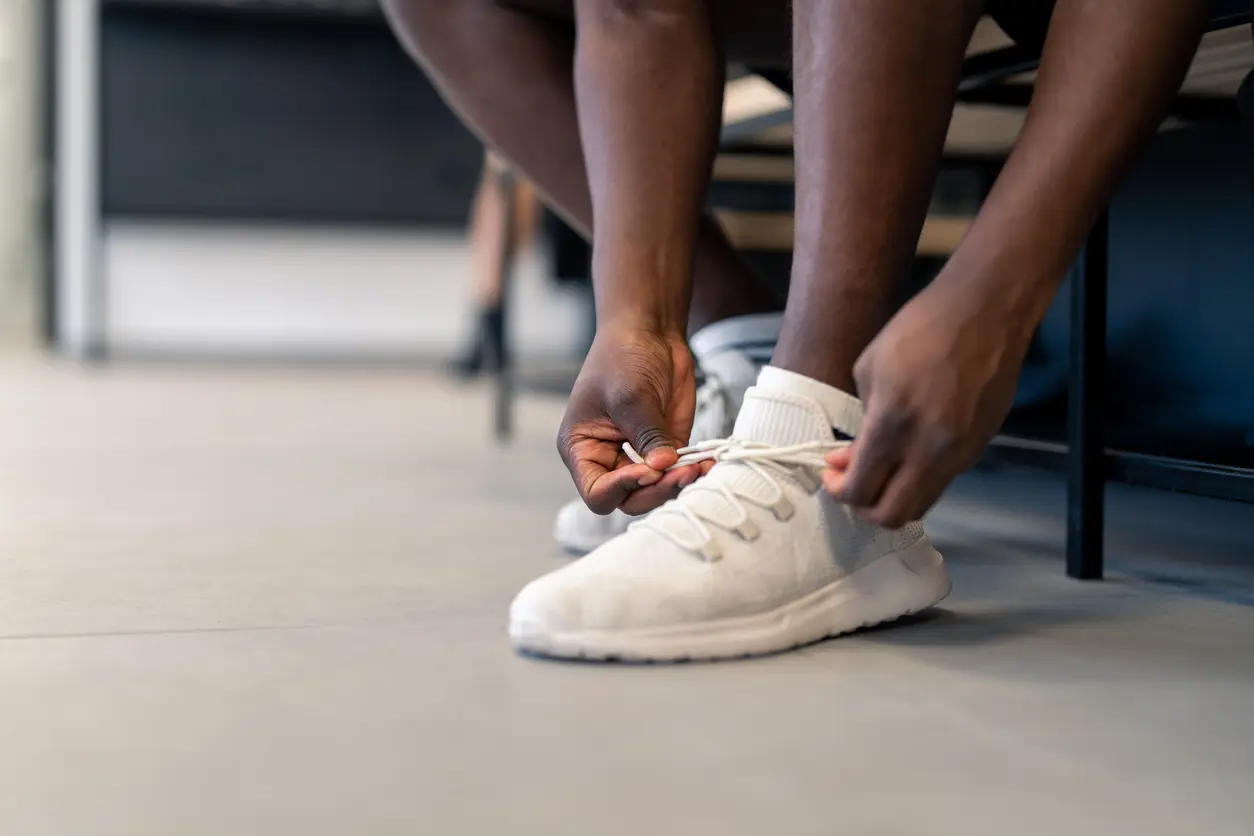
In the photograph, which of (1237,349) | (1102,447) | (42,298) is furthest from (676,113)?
(42,298)

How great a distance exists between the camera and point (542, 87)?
96cm

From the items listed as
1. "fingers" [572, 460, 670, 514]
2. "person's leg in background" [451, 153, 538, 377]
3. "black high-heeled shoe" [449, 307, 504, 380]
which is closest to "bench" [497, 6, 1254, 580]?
"fingers" [572, 460, 670, 514]

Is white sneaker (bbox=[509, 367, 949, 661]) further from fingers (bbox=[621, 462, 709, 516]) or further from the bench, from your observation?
the bench

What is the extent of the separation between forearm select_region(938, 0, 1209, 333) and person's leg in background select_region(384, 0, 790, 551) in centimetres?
35

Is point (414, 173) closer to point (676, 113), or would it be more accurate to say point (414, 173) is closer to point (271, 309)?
point (271, 309)

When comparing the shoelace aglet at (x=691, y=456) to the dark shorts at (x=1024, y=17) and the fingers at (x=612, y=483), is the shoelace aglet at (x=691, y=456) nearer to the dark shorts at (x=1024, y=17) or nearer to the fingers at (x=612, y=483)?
the fingers at (x=612, y=483)

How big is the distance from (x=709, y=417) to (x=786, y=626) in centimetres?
29

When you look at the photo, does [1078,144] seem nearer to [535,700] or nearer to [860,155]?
[860,155]

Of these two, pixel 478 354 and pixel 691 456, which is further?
pixel 478 354

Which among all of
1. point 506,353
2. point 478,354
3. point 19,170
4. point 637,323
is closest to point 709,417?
point 637,323

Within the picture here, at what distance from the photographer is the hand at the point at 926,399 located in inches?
21.1

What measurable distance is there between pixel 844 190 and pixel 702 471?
16cm

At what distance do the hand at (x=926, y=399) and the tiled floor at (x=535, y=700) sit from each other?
0.09m

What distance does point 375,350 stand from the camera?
4578mm
